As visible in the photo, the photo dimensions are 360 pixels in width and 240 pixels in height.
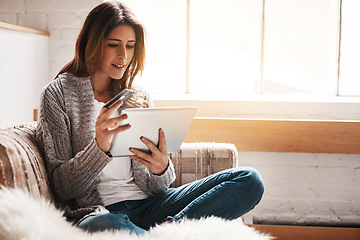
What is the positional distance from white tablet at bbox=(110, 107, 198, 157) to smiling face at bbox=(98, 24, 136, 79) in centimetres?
33

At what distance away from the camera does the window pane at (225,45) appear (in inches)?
96.2

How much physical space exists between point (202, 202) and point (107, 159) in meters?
0.34

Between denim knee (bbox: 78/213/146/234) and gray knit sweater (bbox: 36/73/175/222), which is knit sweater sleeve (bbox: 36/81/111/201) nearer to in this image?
gray knit sweater (bbox: 36/73/175/222)

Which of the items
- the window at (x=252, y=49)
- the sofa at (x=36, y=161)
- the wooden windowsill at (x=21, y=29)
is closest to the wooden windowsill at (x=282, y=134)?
the window at (x=252, y=49)

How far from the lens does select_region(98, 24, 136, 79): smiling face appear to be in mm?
1550

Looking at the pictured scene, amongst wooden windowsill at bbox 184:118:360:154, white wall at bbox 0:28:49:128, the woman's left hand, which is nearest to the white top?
the woman's left hand

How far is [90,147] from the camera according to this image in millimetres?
1330

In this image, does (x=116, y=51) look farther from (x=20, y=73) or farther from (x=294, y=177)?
(x=294, y=177)

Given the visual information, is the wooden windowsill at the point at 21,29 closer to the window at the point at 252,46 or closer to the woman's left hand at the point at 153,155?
the window at the point at 252,46

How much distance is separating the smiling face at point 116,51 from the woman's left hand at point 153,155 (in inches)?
13.1

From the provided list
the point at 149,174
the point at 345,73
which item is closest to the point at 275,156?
the point at 345,73

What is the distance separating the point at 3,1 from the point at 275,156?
5.40 feet

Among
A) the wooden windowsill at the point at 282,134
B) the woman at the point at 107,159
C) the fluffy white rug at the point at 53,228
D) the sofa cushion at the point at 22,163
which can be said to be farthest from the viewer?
the wooden windowsill at the point at 282,134

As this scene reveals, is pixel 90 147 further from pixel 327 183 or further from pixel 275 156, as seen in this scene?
pixel 327 183
